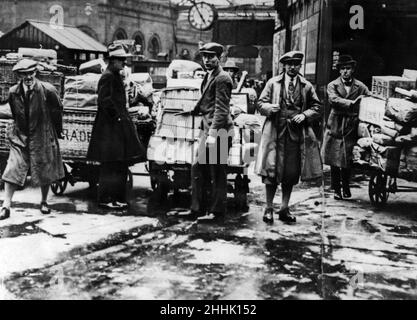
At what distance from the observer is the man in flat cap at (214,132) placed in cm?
763

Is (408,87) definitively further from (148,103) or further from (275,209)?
(148,103)

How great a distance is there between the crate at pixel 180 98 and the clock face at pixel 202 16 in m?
21.6

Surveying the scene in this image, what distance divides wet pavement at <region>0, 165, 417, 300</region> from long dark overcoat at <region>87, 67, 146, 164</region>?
2.65ft

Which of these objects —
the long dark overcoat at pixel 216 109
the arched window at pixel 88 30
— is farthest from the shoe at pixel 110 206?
the arched window at pixel 88 30

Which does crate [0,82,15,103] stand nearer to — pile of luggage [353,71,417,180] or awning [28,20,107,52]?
pile of luggage [353,71,417,180]

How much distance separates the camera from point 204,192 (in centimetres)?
826

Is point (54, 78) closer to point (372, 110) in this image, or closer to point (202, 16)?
point (372, 110)

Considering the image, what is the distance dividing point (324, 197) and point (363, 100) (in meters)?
1.70

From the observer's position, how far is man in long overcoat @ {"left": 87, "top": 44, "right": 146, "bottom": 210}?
27.0 feet

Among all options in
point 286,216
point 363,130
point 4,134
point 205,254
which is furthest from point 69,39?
point 205,254

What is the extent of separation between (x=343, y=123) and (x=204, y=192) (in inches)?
110

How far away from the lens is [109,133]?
8367 mm

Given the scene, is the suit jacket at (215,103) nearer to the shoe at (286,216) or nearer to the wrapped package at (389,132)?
the shoe at (286,216)

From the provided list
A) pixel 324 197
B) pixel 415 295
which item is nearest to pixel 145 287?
pixel 415 295
